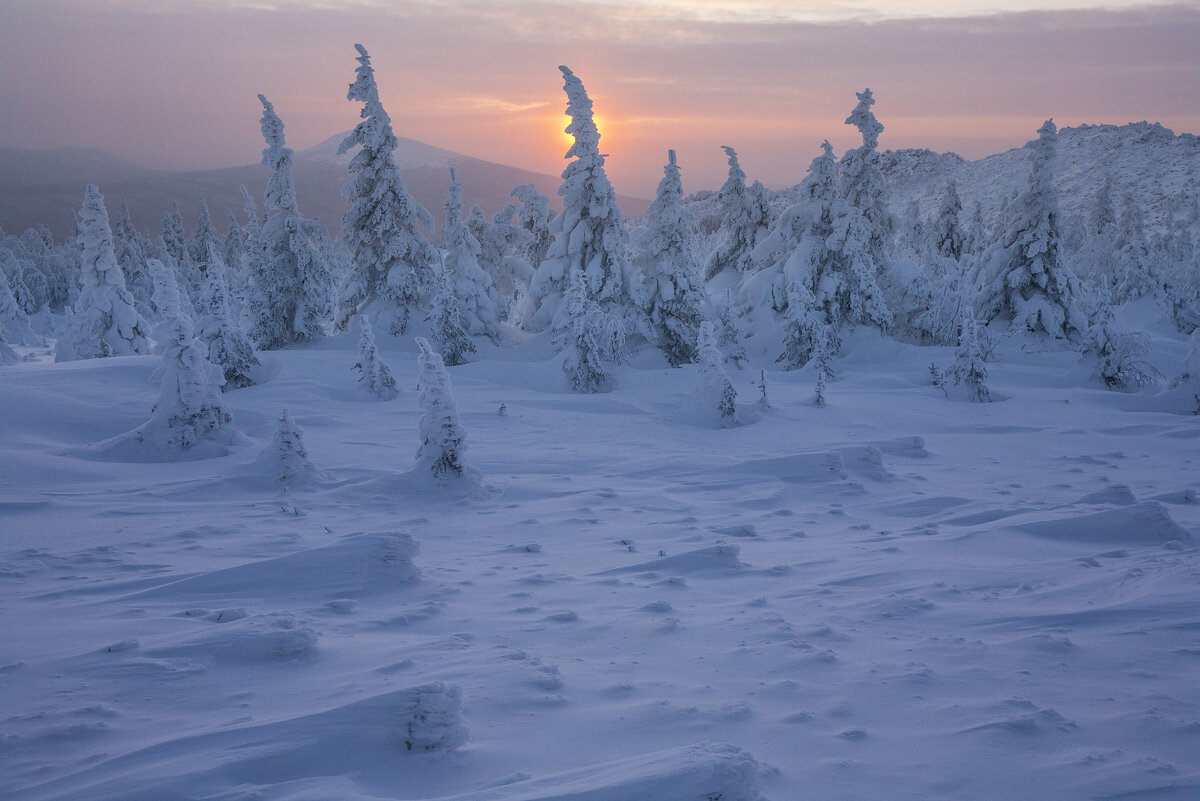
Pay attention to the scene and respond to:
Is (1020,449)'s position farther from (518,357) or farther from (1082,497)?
(518,357)

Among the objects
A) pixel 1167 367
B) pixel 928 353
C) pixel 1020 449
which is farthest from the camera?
pixel 928 353

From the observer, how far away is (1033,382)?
60.6ft

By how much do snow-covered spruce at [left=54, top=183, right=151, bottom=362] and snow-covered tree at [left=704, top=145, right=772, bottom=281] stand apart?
75.3ft

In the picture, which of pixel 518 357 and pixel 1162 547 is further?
pixel 518 357

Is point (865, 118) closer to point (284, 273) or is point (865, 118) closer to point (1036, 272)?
point (1036, 272)

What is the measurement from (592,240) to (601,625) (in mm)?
18345

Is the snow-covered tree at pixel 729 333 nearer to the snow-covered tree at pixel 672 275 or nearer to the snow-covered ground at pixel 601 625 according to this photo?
the snow-covered tree at pixel 672 275

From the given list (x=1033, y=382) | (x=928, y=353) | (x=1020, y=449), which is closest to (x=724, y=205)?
(x=928, y=353)

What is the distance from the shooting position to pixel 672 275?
22000 mm

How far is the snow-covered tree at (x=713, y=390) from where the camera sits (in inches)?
522

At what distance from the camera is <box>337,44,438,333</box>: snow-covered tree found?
2412 centimetres

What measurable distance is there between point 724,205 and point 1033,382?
50.2 feet

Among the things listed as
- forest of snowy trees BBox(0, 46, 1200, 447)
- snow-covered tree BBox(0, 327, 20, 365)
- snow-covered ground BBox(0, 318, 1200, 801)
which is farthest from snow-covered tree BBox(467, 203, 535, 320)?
snow-covered ground BBox(0, 318, 1200, 801)

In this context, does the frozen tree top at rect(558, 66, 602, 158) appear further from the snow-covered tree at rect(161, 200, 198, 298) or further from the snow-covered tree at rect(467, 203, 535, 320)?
the snow-covered tree at rect(161, 200, 198, 298)
